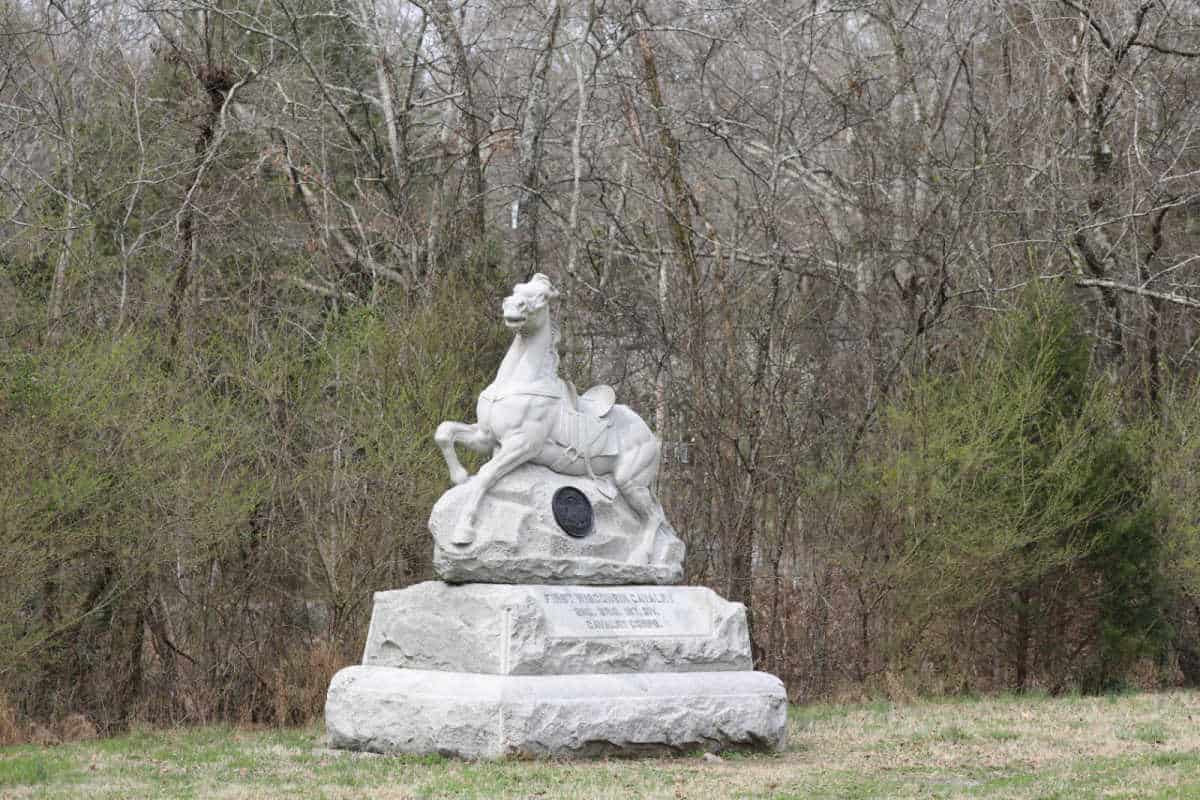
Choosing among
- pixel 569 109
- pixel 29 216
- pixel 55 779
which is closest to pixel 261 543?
pixel 29 216

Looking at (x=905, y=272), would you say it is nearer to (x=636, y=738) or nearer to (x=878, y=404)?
(x=878, y=404)

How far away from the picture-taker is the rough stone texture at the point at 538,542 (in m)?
9.93

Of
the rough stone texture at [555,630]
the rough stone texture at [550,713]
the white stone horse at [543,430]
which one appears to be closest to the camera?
the rough stone texture at [550,713]

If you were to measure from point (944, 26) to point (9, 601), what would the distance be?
12.3 metres

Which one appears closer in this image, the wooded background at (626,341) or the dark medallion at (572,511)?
the dark medallion at (572,511)

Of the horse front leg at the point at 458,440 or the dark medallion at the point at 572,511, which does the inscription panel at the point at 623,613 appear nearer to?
the dark medallion at the point at 572,511

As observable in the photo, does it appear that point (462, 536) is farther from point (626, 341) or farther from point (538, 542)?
point (626, 341)

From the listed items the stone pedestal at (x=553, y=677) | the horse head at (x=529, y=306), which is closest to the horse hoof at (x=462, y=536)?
the stone pedestal at (x=553, y=677)

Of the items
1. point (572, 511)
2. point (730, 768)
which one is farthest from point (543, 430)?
point (730, 768)

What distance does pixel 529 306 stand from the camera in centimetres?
1035

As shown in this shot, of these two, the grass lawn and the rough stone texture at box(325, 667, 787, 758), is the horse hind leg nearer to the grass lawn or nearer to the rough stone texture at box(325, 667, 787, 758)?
the rough stone texture at box(325, 667, 787, 758)

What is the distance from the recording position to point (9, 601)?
1159 cm

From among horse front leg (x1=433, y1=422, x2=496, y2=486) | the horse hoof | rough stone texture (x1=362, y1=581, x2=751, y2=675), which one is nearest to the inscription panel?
rough stone texture (x1=362, y1=581, x2=751, y2=675)

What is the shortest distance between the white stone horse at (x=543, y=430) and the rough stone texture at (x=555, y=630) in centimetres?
43
